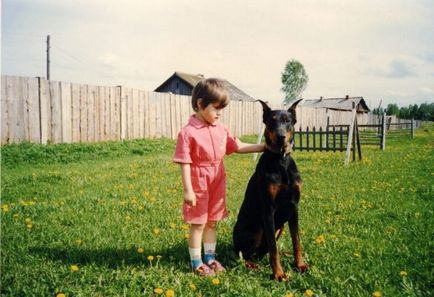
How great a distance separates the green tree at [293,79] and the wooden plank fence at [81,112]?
1950 inches

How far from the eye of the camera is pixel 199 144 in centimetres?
321

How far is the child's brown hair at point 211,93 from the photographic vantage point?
3168mm

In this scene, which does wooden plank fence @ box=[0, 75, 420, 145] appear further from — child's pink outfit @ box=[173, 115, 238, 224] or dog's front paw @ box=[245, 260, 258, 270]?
dog's front paw @ box=[245, 260, 258, 270]

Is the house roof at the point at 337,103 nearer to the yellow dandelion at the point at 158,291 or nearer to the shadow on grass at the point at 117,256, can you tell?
the shadow on grass at the point at 117,256

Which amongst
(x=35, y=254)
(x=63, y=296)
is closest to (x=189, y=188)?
(x=63, y=296)

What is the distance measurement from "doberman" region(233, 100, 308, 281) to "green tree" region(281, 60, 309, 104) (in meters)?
61.9

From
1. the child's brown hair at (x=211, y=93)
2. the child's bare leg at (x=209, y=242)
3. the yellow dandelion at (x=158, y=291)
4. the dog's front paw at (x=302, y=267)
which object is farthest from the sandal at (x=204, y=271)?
the child's brown hair at (x=211, y=93)

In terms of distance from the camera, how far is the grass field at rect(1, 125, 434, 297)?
116 inches

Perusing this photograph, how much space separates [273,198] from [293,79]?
6348cm

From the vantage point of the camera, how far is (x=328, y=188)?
264 inches

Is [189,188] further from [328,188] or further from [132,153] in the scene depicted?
[132,153]

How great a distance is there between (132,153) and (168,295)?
10.3 m

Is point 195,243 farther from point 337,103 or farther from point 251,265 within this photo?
point 337,103

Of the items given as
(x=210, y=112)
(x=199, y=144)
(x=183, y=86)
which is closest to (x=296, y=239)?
(x=199, y=144)
